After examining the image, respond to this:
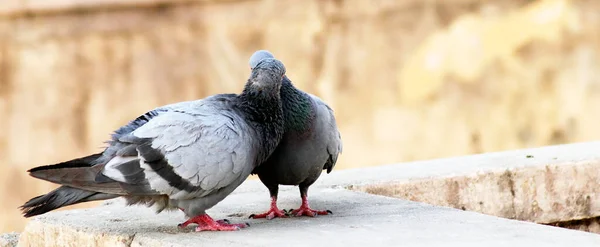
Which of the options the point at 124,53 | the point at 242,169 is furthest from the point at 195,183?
the point at 124,53

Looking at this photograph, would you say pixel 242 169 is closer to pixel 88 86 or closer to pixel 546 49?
pixel 88 86

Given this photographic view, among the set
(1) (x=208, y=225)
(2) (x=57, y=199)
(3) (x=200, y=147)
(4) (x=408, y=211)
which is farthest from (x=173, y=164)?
(4) (x=408, y=211)

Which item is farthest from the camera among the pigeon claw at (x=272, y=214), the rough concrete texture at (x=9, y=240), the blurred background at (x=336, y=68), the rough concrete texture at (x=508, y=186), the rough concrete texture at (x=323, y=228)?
the blurred background at (x=336, y=68)

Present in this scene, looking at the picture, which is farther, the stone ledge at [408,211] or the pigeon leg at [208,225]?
the pigeon leg at [208,225]

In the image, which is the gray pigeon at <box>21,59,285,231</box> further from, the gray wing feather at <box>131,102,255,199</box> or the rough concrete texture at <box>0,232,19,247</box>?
the rough concrete texture at <box>0,232,19,247</box>

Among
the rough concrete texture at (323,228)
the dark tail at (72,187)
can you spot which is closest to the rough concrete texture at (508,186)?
the rough concrete texture at (323,228)

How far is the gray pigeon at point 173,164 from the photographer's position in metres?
4.52

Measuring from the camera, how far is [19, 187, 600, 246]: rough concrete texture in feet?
14.6

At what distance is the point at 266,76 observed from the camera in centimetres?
479

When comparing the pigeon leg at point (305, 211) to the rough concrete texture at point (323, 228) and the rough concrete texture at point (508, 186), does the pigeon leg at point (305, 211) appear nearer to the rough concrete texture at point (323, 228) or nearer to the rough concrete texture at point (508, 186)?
the rough concrete texture at point (323, 228)

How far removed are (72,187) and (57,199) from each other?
83 millimetres

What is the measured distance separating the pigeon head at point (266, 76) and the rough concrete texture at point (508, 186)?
4.63 feet

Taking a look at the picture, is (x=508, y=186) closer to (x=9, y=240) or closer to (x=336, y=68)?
(x=9, y=240)

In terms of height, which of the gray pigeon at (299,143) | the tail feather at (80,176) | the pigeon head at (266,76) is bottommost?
the tail feather at (80,176)
